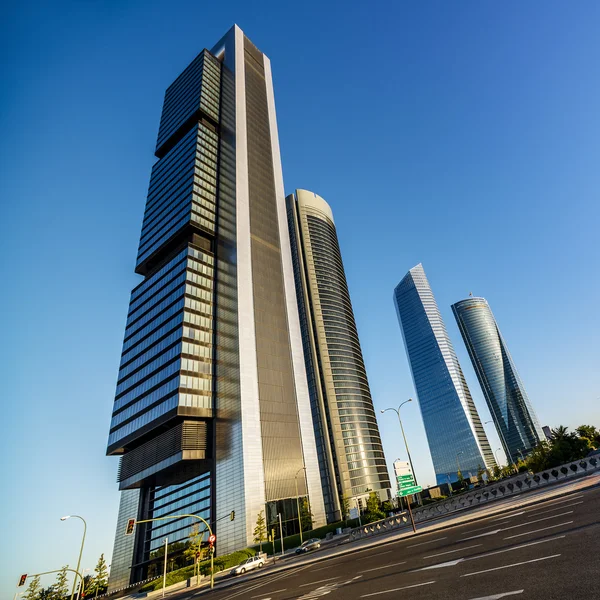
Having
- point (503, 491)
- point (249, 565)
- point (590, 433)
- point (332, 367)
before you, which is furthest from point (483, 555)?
point (332, 367)

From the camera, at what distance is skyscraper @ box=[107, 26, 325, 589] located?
69.9m

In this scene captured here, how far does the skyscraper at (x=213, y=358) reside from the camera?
2753 inches

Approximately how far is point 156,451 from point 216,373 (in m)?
19.4

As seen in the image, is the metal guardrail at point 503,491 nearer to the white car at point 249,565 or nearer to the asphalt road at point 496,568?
the white car at point 249,565

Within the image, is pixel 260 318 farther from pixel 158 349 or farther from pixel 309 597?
pixel 309 597

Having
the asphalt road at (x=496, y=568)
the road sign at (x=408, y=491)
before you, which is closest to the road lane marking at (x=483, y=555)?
the asphalt road at (x=496, y=568)

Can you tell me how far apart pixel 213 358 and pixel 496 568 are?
7429cm

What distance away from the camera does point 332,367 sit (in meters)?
140

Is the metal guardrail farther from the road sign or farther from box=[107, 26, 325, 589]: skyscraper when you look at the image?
box=[107, 26, 325, 589]: skyscraper

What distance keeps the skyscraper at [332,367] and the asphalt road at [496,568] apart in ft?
351

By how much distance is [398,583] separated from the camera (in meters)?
13.5

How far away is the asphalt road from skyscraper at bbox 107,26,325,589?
168 ft

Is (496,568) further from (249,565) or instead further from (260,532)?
(260,532)

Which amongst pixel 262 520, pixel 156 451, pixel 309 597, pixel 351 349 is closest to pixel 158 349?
pixel 156 451
